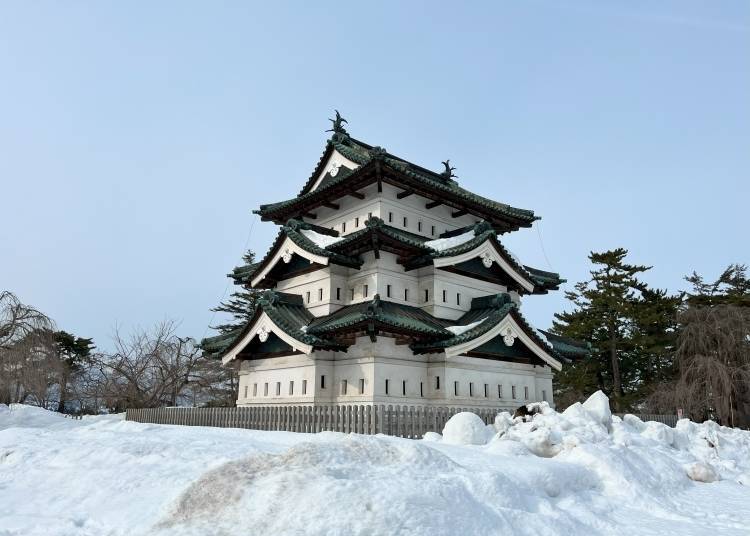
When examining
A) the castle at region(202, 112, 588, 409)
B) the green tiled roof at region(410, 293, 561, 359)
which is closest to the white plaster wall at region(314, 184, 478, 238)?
the castle at region(202, 112, 588, 409)

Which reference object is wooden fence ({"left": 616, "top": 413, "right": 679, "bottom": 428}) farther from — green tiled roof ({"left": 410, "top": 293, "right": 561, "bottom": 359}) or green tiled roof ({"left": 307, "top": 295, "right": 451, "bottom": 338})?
green tiled roof ({"left": 307, "top": 295, "right": 451, "bottom": 338})

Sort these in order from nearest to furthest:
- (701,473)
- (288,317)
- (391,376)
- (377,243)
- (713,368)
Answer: (701,473)
(391,376)
(377,243)
(288,317)
(713,368)

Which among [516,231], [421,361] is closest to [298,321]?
[421,361]

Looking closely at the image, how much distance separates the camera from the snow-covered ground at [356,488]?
6.00 meters

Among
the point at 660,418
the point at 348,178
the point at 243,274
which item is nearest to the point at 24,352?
the point at 243,274

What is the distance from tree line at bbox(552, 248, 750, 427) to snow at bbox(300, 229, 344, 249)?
16.6m

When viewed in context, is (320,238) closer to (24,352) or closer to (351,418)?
(351,418)

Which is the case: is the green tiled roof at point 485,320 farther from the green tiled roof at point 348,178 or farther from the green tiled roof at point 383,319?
the green tiled roof at point 348,178

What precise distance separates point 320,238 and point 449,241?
19.0 feet

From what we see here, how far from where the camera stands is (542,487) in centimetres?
856

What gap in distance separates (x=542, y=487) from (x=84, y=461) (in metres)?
8.36

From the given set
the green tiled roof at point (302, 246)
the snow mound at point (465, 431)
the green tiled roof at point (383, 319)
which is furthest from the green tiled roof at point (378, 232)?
the snow mound at point (465, 431)

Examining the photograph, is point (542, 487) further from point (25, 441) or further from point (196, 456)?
point (25, 441)

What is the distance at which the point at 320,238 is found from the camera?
76.6 ft
